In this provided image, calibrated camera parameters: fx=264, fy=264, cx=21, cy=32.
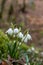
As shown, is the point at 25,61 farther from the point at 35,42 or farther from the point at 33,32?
the point at 33,32

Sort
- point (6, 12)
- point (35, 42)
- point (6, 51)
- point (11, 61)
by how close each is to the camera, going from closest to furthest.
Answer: point (11, 61) < point (6, 51) < point (35, 42) < point (6, 12)

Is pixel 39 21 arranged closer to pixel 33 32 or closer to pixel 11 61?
pixel 33 32

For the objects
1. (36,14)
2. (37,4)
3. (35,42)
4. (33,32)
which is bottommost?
(35,42)

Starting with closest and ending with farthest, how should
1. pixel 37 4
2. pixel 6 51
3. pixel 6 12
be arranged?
pixel 6 51 → pixel 6 12 → pixel 37 4

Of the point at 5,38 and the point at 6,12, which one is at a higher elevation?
the point at 6,12

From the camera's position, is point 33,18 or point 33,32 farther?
point 33,18

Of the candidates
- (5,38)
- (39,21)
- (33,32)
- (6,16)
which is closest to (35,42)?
(33,32)

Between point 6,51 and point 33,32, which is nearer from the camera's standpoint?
point 6,51

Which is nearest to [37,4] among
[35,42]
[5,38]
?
[35,42]

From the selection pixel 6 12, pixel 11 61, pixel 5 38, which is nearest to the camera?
pixel 11 61
